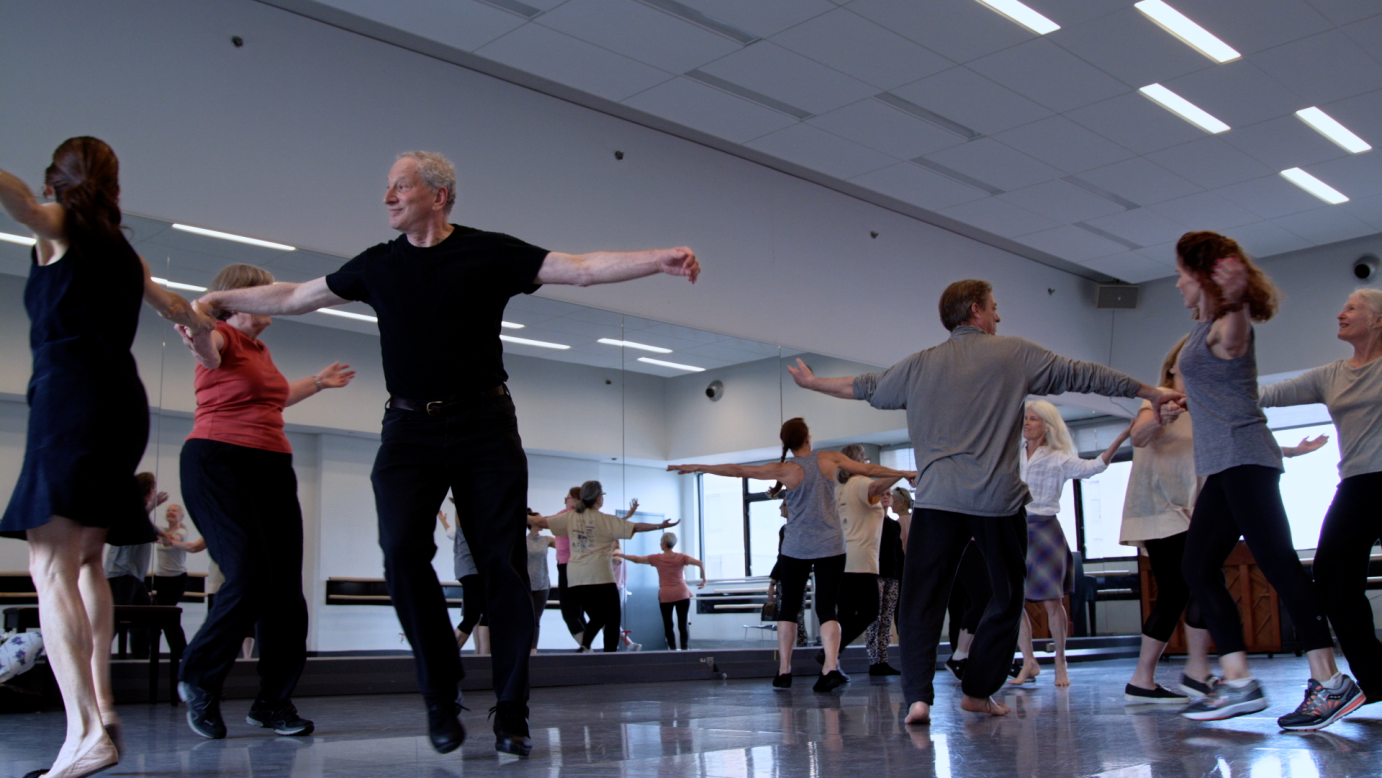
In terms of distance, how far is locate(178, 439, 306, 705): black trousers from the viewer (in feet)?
10.6

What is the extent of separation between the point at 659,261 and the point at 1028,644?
427 cm

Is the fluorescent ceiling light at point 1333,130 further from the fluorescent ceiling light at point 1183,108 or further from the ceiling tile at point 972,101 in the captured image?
the ceiling tile at point 972,101

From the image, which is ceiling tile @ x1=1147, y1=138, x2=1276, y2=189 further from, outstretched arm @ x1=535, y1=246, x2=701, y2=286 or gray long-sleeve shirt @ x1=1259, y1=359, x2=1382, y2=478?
outstretched arm @ x1=535, y1=246, x2=701, y2=286

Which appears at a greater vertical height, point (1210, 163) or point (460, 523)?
point (1210, 163)

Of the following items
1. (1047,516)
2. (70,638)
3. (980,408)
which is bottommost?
(70,638)

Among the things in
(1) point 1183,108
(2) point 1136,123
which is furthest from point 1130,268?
(1) point 1183,108

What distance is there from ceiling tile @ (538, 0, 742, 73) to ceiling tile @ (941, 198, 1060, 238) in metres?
4.01

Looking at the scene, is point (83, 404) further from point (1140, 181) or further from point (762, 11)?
point (1140, 181)

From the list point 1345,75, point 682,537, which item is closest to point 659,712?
point 682,537

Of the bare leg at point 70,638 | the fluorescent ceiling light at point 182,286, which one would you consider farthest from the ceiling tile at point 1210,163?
the bare leg at point 70,638

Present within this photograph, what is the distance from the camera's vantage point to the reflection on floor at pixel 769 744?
7.57 ft

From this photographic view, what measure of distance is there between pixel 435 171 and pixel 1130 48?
6.20 m

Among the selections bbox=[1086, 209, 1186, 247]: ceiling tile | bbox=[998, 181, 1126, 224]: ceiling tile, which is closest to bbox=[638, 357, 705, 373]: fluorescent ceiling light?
bbox=[998, 181, 1126, 224]: ceiling tile

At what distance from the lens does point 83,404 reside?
7.66 feet
